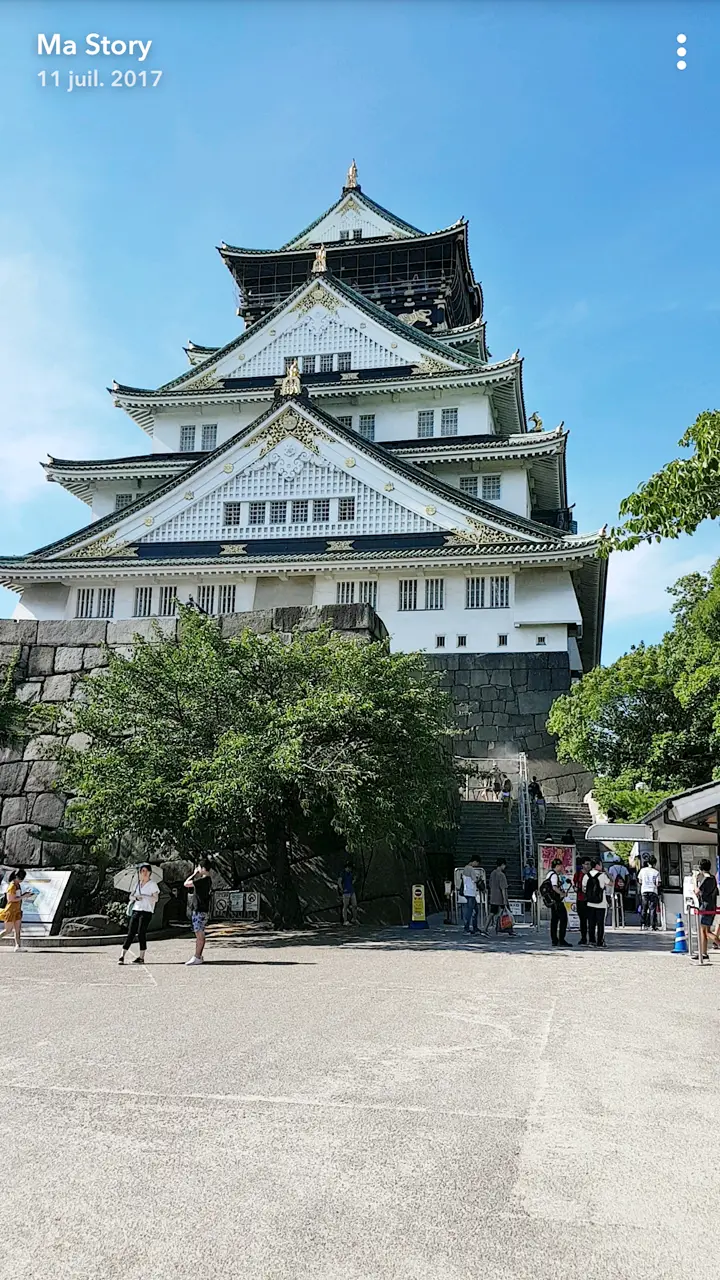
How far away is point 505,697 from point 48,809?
18.9m

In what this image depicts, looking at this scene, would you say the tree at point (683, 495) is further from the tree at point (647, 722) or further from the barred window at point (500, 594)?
the barred window at point (500, 594)

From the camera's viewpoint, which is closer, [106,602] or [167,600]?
[167,600]

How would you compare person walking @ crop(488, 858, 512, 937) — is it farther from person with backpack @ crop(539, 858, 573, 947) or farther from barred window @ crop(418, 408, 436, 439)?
barred window @ crop(418, 408, 436, 439)

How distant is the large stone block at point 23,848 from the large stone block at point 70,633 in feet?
13.2

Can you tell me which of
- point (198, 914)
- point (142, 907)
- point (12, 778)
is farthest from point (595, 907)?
point (12, 778)

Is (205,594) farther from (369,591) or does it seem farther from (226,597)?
(369,591)

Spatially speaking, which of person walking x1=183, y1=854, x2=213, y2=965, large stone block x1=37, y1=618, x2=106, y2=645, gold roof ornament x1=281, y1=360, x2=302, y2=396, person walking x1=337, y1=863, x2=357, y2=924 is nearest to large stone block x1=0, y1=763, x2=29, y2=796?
large stone block x1=37, y1=618, x2=106, y2=645

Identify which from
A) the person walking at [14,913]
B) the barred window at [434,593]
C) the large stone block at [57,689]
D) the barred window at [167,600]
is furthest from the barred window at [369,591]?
the person walking at [14,913]

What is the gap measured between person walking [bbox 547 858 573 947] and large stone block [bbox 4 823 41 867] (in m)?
9.23

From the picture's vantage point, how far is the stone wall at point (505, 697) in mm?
34344

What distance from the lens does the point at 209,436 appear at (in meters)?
45.1

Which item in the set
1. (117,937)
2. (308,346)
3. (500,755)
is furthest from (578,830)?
(308,346)

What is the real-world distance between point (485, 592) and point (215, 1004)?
91.0 feet

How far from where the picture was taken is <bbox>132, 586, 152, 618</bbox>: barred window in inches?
1471
